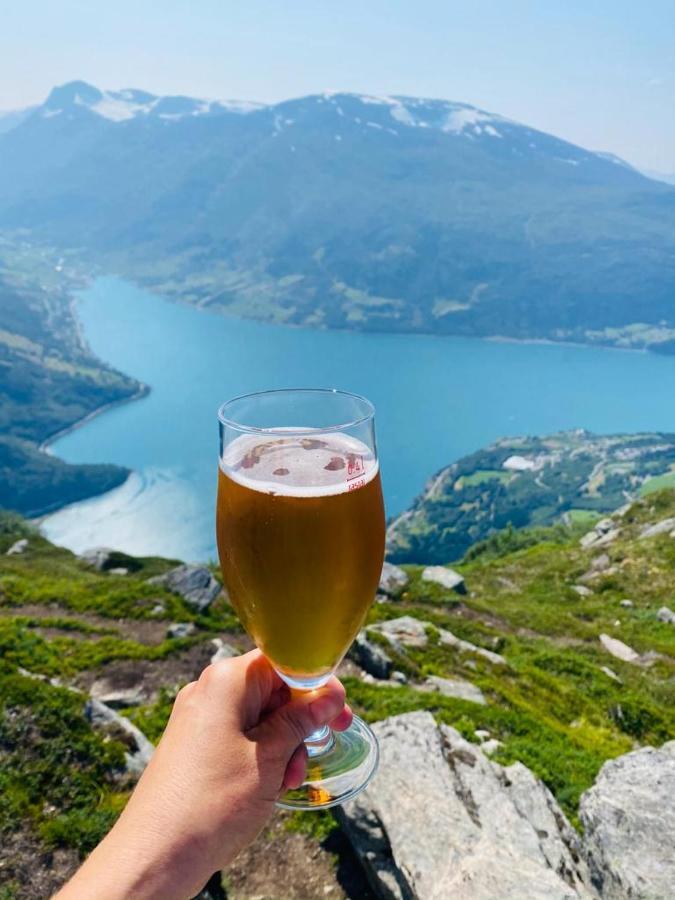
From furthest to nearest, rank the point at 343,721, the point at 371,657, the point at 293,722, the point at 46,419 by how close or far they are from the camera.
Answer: the point at 46,419, the point at 371,657, the point at 343,721, the point at 293,722

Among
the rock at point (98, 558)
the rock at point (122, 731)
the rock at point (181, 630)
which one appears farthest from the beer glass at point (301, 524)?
the rock at point (98, 558)

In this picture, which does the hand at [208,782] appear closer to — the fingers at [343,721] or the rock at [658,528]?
the fingers at [343,721]

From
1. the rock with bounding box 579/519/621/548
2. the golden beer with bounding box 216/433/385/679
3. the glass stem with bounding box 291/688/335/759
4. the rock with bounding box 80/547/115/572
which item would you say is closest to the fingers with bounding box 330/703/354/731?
the glass stem with bounding box 291/688/335/759

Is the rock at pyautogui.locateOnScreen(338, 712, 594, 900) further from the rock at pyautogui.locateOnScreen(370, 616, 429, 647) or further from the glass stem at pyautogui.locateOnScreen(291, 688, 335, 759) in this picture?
the rock at pyautogui.locateOnScreen(370, 616, 429, 647)

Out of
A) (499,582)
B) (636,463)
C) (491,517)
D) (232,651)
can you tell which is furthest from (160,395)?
(232,651)

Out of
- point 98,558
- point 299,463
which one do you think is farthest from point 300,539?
point 98,558

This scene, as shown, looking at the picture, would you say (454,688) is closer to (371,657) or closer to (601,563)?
(371,657)
